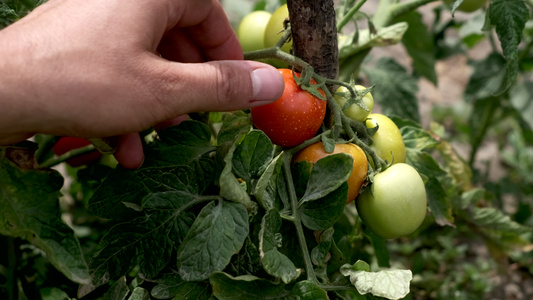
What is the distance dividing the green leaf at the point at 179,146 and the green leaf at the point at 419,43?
785 mm

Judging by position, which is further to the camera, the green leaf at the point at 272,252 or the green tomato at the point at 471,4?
the green tomato at the point at 471,4

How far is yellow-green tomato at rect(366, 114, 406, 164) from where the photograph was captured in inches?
35.1

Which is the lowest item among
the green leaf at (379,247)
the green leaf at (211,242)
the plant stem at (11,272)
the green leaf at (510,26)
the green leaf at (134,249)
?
the green leaf at (379,247)

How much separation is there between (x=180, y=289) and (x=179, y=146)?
0.24 meters

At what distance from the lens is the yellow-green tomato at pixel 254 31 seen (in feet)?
3.75

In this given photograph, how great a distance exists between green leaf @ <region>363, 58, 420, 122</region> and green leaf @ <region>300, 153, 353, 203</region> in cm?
69

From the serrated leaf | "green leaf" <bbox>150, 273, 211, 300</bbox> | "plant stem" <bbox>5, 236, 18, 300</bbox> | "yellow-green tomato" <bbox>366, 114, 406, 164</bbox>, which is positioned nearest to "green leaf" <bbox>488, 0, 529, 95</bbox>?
"yellow-green tomato" <bbox>366, 114, 406, 164</bbox>

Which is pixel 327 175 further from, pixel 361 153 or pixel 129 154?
pixel 129 154

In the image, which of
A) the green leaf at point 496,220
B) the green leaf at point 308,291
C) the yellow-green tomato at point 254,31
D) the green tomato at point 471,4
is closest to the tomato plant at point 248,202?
the green leaf at point 308,291

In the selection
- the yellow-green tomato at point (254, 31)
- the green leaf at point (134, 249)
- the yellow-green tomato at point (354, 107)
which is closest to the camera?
the green leaf at point (134, 249)

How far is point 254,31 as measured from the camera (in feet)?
3.76

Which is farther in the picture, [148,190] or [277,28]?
[277,28]

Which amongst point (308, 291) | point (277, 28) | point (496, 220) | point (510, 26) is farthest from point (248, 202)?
point (496, 220)

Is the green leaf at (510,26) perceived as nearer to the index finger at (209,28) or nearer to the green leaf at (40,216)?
the index finger at (209,28)
